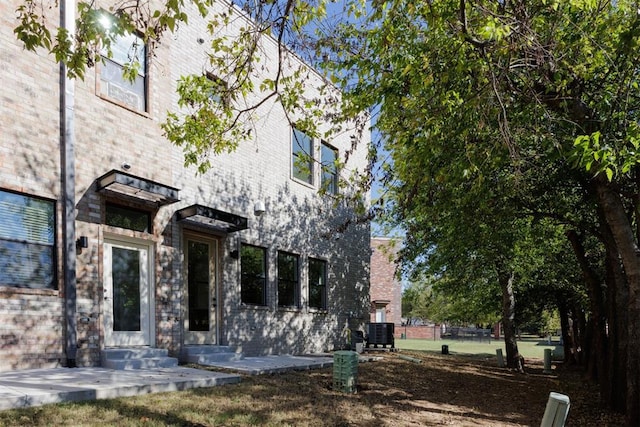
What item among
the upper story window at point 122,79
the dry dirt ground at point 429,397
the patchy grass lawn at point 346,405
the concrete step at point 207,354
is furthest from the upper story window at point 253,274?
the upper story window at point 122,79

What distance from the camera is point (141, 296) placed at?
10422 mm

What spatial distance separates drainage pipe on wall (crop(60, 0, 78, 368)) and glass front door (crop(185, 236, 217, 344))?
10.2 ft

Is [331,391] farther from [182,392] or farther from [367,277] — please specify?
[367,277]

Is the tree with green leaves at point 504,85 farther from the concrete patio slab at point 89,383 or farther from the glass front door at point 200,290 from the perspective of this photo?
the glass front door at point 200,290

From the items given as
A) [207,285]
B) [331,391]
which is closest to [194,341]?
[207,285]

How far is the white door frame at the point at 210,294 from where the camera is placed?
460 inches

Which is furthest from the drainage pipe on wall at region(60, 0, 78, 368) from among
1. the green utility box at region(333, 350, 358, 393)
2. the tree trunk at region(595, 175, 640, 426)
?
the tree trunk at region(595, 175, 640, 426)

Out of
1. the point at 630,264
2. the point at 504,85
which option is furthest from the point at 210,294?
the point at 630,264

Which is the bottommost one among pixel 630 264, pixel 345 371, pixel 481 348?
pixel 481 348

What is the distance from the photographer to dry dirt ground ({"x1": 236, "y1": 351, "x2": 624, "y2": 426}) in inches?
331

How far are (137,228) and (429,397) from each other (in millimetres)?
6528

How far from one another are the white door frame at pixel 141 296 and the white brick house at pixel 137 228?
0.02 meters

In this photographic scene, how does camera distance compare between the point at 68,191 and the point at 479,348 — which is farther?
the point at 479,348

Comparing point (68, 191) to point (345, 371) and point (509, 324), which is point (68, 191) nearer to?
point (345, 371)
